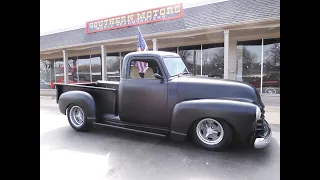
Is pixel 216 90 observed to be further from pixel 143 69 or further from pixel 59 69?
pixel 59 69

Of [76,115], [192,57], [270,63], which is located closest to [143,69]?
[76,115]

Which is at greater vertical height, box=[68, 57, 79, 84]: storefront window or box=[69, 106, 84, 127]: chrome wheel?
box=[68, 57, 79, 84]: storefront window

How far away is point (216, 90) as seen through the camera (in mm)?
2736

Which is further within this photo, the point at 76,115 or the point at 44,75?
the point at 44,75

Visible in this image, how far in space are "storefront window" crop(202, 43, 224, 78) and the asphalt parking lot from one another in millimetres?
4670

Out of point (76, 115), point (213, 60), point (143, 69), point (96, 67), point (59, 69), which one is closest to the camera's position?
point (143, 69)

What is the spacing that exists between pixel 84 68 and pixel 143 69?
29.2ft

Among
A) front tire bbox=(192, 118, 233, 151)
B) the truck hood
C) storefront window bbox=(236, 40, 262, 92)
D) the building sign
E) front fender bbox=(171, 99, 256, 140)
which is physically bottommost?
front tire bbox=(192, 118, 233, 151)

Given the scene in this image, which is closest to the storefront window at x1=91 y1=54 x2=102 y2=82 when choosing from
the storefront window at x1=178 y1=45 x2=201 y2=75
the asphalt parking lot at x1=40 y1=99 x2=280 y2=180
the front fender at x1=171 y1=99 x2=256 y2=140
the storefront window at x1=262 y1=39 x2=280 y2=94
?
the storefront window at x1=178 y1=45 x2=201 y2=75

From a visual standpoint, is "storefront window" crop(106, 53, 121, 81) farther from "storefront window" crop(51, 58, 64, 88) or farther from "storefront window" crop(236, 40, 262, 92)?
"storefront window" crop(236, 40, 262, 92)

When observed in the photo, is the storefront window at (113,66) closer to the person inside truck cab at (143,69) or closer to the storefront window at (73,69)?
the storefront window at (73,69)

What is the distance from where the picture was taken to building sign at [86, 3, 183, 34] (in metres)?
7.65
